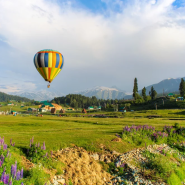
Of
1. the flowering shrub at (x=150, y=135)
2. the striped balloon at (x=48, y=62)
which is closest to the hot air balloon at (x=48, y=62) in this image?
the striped balloon at (x=48, y=62)

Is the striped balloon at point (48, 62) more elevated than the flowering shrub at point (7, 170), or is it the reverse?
the striped balloon at point (48, 62)

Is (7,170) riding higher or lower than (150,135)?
higher

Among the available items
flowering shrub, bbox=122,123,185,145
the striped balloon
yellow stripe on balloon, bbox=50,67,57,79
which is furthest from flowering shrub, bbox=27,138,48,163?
yellow stripe on balloon, bbox=50,67,57,79

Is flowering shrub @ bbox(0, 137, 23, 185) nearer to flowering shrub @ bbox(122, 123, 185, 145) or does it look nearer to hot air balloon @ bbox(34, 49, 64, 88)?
flowering shrub @ bbox(122, 123, 185, 145)

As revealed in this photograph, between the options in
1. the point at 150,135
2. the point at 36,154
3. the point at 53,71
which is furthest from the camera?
the point at 53,71

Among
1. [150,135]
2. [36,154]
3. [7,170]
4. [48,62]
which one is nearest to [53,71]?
[48,62]

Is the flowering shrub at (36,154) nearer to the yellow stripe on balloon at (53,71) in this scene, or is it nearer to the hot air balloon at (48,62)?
the hot air balloon at (48,62)

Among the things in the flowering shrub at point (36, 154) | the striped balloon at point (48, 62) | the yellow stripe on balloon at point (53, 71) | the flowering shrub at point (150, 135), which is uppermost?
the striped balloon at point (48, 62)

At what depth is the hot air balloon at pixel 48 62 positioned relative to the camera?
41.3 metres

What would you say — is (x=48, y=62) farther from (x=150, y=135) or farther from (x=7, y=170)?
(x=7, y=170)

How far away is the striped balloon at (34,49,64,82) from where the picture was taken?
4131cm

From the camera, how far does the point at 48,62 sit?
4147 centimetres

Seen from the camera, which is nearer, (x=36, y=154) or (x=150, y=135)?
(x=36, y=154)

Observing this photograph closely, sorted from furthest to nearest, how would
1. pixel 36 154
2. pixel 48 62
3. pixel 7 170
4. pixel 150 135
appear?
pixel 48 62 < pixel 150 135 < pixel 36 154 < pixel 7 170
